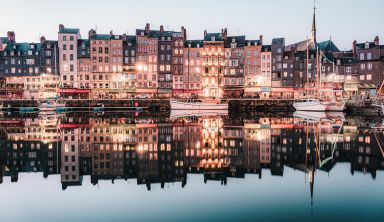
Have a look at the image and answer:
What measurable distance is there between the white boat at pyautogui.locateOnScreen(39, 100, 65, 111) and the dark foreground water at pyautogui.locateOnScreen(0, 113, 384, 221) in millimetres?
37600

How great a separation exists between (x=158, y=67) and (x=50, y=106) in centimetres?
2344

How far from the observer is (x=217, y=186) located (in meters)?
10.9

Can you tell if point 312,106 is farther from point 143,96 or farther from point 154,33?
point 154,33

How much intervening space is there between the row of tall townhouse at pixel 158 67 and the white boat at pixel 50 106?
1078 centimetres

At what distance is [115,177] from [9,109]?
5543 centimetres

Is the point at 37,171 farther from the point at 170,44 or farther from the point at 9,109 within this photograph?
the point at 170,44

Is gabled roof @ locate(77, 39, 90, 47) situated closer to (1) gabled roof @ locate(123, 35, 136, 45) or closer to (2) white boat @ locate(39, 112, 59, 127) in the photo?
(1) gabled roof @ locate(123, 35, 136, 45)

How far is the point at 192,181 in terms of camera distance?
1162 centimetres

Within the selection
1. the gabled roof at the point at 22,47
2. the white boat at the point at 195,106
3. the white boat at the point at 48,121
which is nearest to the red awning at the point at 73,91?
the gabled roof at the point at 22,47

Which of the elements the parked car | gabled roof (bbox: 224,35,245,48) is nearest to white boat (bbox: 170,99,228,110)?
the parked car

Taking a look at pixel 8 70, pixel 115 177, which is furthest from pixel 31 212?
pixel 8 70

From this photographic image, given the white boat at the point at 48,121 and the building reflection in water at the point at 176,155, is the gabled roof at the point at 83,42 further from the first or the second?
the building reflection in water at the point at 176,155

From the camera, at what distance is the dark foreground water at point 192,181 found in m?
8.54

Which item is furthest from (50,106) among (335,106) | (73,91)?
(335,106)
